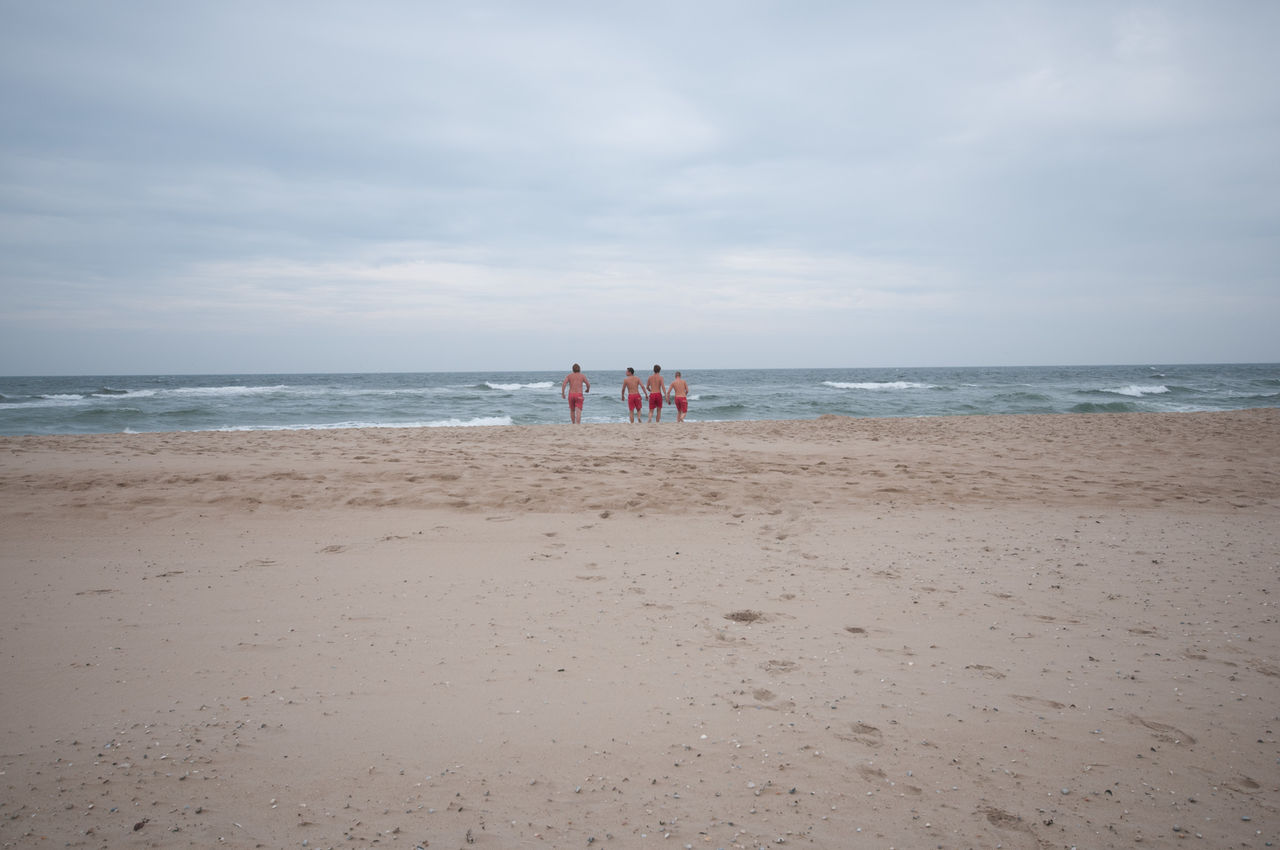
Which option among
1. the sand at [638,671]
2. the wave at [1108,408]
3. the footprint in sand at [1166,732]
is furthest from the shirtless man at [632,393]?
the wave at [1108,408]

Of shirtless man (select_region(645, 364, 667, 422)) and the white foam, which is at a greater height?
shirtless man (select_region(645, 364, 667, 422))

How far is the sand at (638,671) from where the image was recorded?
2.43 m

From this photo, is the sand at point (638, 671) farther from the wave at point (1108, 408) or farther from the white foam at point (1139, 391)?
the white foam at point (1139, 391)

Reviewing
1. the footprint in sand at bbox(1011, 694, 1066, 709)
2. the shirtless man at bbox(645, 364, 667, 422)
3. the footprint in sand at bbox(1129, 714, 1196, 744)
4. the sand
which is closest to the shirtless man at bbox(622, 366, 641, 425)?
the shirtless man at bbox(645, 364, 667, 422)

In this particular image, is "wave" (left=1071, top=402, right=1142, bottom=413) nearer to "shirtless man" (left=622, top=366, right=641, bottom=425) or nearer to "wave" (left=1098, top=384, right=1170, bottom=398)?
"wave" (left=1098, top=384, right=1170, bottom=398)

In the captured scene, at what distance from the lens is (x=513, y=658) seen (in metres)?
3.59

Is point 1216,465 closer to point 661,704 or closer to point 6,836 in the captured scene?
point 661,704

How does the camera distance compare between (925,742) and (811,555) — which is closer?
(925,742)

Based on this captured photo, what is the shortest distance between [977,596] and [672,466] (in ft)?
17.5

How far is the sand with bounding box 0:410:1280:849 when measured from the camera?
243 cm

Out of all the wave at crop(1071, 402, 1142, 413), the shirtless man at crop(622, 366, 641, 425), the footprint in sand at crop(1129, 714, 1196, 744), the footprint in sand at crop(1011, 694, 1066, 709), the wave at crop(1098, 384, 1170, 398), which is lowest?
the footprint in sand at crop(1129, 714, 1196, 744)

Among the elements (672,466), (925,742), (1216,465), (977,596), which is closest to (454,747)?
(925,742)

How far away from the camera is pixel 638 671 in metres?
3.43

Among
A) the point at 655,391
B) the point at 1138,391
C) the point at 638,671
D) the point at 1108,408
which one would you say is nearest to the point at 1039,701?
the point at 638,671
